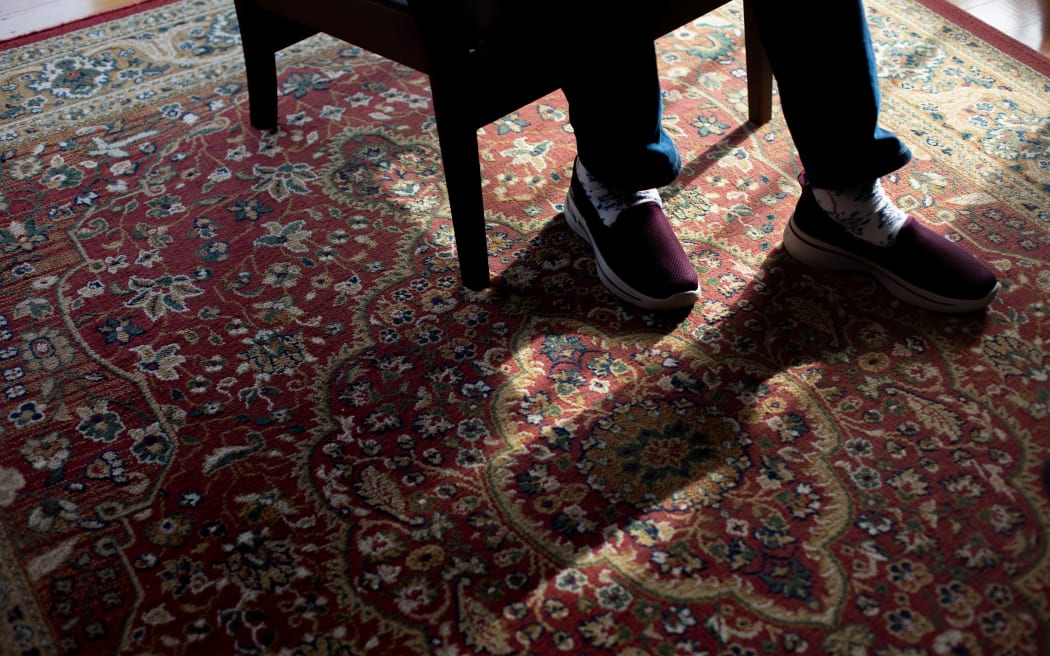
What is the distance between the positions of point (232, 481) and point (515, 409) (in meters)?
0.35

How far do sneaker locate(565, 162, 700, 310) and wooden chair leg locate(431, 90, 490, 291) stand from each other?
173mm

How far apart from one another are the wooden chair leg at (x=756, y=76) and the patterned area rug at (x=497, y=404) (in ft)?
0.10

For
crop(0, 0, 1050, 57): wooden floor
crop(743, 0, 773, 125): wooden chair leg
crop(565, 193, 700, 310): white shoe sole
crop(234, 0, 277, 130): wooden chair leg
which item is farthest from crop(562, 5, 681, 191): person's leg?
crop(0, 0, 1050, 57): wooden floor

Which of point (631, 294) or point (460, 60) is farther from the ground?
point (460, 60)

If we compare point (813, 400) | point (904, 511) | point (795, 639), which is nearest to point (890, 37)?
point (813, 400)

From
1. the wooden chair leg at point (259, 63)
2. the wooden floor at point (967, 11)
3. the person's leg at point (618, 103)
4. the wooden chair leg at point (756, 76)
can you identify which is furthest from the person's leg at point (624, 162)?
the wooden floor at point (967, 11)

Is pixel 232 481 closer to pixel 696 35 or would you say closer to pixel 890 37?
pixel 696 35

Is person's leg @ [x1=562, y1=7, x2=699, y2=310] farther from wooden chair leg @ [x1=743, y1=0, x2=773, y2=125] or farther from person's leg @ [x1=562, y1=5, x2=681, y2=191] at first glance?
wooden chair leg @ [x1=743, y1=0, x2=773, y2=125]

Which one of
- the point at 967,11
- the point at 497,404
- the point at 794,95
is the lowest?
the point at 497,404

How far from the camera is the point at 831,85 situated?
Result: 1.07 m

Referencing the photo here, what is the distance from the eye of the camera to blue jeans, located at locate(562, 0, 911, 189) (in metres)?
1.05

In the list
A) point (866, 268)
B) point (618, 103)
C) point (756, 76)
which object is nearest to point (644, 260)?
point (618, 103)

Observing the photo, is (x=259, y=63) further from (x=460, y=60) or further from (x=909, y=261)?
(x=909, y=261)

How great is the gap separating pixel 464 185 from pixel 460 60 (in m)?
0.17
